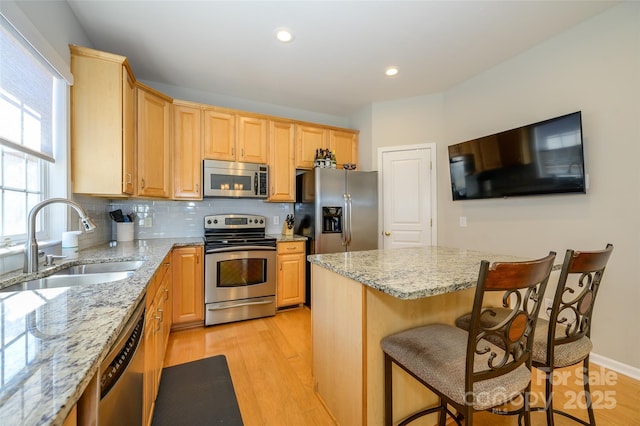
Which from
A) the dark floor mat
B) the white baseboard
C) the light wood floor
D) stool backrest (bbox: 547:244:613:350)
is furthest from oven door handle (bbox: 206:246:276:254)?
the white baseboard

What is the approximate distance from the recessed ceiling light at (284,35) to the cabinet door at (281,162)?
1.16m

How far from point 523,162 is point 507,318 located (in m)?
2.07

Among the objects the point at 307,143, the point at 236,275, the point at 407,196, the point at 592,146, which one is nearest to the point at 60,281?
the point at 236,275

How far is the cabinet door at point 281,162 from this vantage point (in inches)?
134

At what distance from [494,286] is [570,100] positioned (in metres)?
2.38

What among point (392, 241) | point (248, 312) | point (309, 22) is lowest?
point (248, 312)

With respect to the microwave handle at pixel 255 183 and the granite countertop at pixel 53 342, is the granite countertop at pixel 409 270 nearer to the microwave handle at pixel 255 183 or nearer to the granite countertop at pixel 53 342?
the granite countertop at pixel 53 342

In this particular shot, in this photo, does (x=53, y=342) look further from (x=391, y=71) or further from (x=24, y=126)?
(x=391, y=71)

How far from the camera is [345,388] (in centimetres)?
141

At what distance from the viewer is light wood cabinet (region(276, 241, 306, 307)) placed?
316cm

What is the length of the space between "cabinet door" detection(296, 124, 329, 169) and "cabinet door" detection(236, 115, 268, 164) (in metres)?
0.44

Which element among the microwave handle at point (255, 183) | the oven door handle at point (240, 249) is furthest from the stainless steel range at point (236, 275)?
the microwave handle at point (255, 183)

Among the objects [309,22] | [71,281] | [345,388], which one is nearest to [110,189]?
[71,281]

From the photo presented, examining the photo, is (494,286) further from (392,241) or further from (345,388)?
(392,241)
